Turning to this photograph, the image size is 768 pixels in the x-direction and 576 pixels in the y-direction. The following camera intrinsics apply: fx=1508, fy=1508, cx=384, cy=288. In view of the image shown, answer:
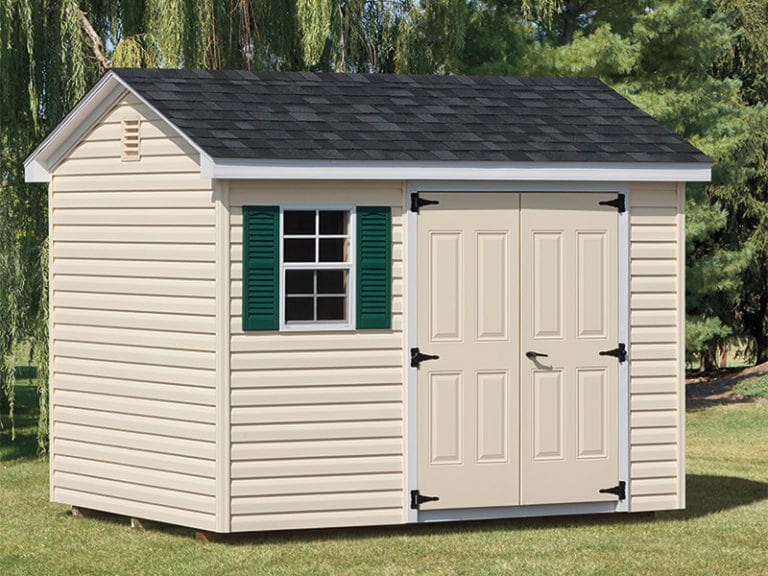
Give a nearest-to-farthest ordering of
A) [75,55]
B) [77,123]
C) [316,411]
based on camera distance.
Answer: [316,411], [77,123], [75,55]

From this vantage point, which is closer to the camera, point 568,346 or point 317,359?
point 317,359

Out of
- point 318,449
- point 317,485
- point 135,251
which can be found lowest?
point 317,485

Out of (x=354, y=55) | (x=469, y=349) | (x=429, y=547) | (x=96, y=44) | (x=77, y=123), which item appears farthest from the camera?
(x=354, y=55)

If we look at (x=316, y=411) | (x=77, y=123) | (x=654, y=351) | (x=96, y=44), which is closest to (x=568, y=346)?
(x=654, y=351)

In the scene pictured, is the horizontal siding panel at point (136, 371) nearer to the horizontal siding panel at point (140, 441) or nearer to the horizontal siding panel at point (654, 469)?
the horizontal siding panel at point (140, 441)

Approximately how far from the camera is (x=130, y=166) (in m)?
10.9

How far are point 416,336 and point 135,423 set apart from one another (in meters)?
2.13

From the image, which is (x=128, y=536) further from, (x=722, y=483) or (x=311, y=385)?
(x=722, y=483)

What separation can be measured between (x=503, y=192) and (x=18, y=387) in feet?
57.3

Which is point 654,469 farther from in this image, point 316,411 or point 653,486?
point 316,411

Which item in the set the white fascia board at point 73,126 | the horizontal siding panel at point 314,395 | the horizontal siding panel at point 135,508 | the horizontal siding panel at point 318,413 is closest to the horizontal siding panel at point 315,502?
the horizontal siding panel at point 135,508

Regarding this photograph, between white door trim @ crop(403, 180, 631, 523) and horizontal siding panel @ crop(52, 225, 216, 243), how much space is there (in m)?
1.42

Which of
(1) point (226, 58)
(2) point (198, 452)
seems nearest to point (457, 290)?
(2) point (198, 452)

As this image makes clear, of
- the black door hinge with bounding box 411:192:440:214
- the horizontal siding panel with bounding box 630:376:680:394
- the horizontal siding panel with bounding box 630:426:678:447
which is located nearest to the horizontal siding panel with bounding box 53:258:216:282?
the black door hinge with bounding box 411:192:440:214
